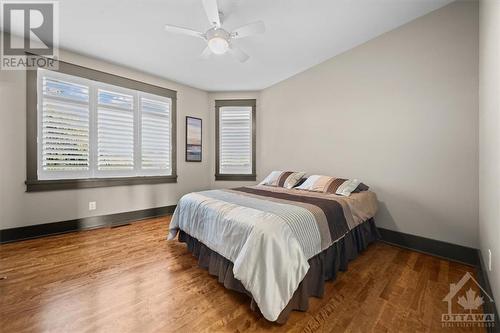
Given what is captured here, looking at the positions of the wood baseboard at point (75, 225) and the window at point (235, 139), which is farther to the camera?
the window at point (235, 139)

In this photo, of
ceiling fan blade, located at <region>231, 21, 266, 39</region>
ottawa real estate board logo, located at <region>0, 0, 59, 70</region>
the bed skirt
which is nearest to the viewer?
the bed skirt

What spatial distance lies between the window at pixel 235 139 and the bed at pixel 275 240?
209 cm

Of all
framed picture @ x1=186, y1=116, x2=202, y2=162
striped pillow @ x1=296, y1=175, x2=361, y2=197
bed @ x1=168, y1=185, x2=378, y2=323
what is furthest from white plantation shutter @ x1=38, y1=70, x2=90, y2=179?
striped pillow @ x1=296, y1=175, x2=361, y2=197

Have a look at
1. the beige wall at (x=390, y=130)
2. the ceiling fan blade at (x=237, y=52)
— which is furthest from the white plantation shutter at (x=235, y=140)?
the ceiling fan blade at (x=237, y=52)

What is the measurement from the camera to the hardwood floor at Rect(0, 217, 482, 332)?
→ 132cm

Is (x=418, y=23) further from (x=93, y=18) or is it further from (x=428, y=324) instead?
(x=93, y=18)

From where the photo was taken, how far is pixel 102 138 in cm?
322

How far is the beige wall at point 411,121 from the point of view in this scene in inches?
81.3

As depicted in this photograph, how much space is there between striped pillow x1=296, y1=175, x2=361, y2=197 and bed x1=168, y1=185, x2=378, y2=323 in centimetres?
→ 13

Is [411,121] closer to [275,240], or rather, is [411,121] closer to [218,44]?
[275,240]

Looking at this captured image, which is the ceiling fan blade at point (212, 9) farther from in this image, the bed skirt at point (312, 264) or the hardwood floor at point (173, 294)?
the hardwood floor at point (173, 294)

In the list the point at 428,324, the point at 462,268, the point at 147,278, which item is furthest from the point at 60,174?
the point at 462,268

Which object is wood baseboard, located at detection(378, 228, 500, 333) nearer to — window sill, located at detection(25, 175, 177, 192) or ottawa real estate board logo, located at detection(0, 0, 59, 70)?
window sill, located at detection(25, 175, 177, 192)

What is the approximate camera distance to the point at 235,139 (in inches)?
177
